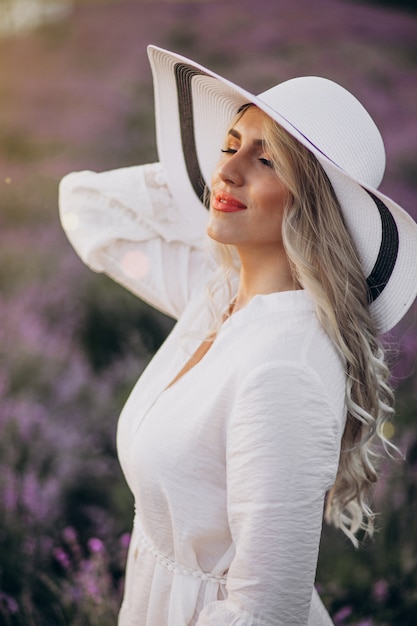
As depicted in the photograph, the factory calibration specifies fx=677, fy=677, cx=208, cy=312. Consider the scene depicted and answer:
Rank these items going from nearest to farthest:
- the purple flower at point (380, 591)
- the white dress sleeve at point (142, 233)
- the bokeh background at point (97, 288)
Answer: the white dress sleeve at point (142, 233) < the purple flower at point (380, 591) < the bokeh background at point (97, 288)

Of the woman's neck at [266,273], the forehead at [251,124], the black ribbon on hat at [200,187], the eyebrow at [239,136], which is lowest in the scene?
the woman's neck at [266,273]

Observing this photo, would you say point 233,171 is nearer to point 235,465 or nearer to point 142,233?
point 142,233

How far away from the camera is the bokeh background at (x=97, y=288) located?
8.52 feet

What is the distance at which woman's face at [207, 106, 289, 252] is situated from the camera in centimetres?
146

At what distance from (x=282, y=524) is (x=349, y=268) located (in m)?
0.57

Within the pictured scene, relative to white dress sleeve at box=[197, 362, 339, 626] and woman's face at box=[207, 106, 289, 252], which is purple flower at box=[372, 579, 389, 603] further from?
woman's face at box=[207, 106, 289, 252]

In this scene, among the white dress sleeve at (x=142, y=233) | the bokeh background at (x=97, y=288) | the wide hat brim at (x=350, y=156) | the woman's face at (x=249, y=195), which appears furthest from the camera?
the bokeh background at (x=97, y=288)

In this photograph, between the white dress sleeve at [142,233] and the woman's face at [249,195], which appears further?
the white dress sleeve at [142,233]

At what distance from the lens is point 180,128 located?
191 cm

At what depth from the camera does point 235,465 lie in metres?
1.25

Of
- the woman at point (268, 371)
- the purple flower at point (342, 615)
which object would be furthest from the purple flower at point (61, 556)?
the purple flower at point (342, 615)

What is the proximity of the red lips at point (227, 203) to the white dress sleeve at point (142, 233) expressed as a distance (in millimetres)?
375

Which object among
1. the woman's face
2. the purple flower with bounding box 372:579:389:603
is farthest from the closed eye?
the purple flower with bounding box 372:579:389:603

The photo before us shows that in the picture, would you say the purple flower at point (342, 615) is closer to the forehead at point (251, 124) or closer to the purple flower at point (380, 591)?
the purple flower at point (380, 591)
